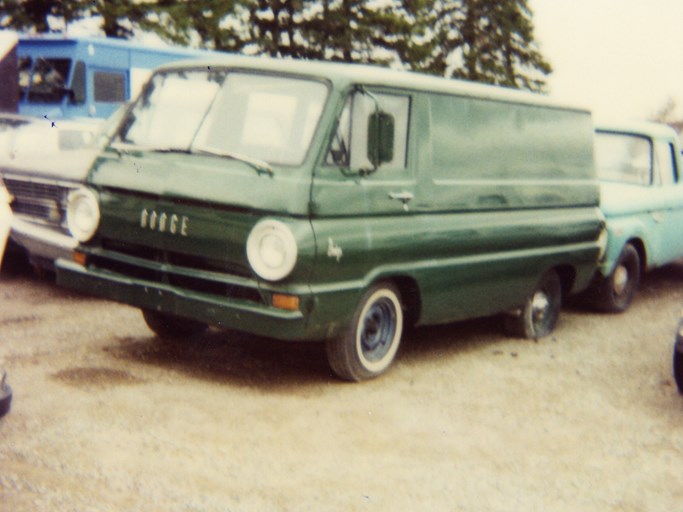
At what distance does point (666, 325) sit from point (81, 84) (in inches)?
410

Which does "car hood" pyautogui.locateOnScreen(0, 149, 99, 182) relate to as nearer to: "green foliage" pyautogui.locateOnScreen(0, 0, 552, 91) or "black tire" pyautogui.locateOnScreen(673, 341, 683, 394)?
"black tire" pyautogui.locateOnScreen(673, 341, 683, 394)

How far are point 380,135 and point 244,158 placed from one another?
866 millimetres

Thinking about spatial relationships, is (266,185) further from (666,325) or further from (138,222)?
(666,325)

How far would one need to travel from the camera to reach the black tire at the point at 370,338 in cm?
602

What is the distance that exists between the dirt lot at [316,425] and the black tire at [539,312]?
0.58ft

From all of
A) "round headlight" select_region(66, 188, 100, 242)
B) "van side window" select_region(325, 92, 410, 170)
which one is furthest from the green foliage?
"van side window" select_region(325, 92, 410, 170)

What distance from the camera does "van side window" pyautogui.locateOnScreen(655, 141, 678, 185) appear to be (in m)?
10.3

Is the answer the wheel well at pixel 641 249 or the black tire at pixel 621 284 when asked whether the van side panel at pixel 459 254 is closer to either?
the black tire at pixel 621 284

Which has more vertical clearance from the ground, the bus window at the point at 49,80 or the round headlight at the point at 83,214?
the bus window at the point at 49,80

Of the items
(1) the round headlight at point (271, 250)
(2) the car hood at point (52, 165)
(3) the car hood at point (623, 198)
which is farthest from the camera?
(3) the car hood at point (623, 198)

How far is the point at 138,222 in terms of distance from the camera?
5.98 meters

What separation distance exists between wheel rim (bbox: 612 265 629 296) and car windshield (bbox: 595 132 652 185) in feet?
3.67

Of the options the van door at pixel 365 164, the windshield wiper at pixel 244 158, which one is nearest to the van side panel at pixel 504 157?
the van door at pixel 365 164

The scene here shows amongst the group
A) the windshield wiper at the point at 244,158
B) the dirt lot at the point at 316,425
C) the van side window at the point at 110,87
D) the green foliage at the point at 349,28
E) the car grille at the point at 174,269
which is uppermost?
the green foliage at the point at 349,28
